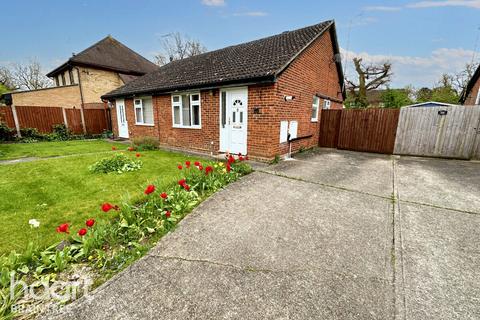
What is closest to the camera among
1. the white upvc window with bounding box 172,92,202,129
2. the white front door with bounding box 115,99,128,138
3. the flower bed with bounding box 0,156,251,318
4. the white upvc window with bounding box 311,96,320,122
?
the flower bed with bounding box 0,156,251,318

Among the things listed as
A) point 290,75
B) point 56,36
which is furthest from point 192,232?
point 56,36

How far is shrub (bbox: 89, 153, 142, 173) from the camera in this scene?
5778 mm

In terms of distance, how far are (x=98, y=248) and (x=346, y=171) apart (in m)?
6.04

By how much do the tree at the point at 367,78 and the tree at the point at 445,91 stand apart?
6009 millimetres

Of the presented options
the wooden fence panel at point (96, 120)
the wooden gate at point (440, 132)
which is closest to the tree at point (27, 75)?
the wooden fence panel at point (96, 120)

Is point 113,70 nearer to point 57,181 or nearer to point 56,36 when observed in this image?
point 56,36

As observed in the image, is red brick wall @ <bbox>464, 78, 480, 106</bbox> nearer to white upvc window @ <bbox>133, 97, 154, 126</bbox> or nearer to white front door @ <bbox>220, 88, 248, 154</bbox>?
white front door @ <bbox>220, 88, 248, 154</bbox>

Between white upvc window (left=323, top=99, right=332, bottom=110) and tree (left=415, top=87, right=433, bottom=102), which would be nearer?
white upvc window (left=323, top=99, right=332, bottom=110)

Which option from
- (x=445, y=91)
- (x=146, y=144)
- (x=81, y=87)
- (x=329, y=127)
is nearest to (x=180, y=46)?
(x=81, y=87)

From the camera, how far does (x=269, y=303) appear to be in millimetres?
1806

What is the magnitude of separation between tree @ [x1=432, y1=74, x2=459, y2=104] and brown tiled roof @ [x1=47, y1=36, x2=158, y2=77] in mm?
34646

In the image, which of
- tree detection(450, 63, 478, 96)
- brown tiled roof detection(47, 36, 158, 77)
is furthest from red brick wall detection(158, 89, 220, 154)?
tree detection(450, 63, 478, 96)

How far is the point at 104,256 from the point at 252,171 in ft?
12.9

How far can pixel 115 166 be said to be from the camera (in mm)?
5910
